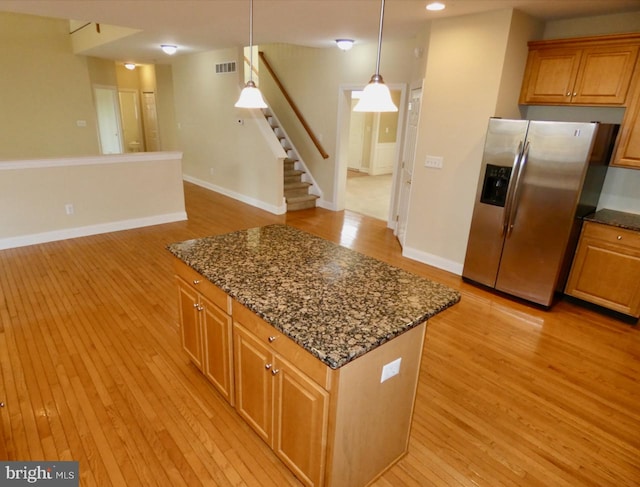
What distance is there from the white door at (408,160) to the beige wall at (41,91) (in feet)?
22.5

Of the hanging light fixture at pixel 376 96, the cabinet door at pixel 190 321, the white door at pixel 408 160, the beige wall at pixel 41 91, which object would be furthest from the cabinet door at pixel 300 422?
the beige wall at pixel 41 91

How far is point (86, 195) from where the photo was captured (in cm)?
490

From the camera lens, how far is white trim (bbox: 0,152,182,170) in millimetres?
4328

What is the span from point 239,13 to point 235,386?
3.62 metres

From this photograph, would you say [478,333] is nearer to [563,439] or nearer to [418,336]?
[563,439]

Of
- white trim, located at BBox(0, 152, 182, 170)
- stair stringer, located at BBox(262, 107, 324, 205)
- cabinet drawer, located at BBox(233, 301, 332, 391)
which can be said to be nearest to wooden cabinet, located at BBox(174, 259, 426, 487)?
cabinet drawer, located at BBox(233, 301, 332, 391)

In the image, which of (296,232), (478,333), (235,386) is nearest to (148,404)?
(235,386)

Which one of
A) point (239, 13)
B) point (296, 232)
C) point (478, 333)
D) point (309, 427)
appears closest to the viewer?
point (309, 427)

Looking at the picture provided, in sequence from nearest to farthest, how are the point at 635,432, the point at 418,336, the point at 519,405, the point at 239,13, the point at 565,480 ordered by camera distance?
the point at 418,336, the point at 565,480, the point at 635,432, the point at 519,405, the point at 239,13

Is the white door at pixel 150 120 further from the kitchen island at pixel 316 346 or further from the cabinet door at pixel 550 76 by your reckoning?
the kitchen island at pixel 316 346

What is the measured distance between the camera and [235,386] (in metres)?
2.05

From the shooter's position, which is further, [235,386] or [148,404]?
[148,404]

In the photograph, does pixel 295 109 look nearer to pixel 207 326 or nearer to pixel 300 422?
pixel 207 326

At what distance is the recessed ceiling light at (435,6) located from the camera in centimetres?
325
